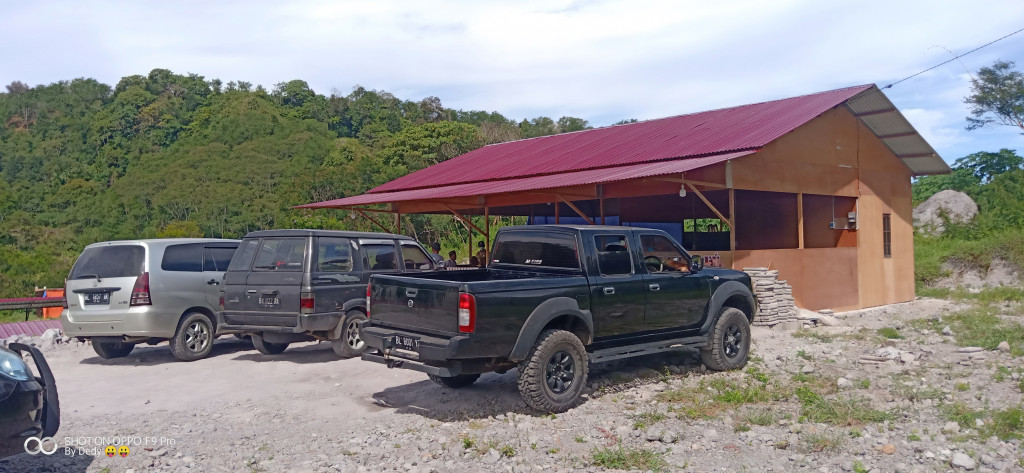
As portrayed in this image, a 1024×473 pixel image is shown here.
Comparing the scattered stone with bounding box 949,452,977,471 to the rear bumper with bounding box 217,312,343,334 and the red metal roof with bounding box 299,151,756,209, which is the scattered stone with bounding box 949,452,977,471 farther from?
the red metal roof with bounding box 299,151,756,209

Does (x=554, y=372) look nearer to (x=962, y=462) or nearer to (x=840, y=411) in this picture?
(x=840, y=411)

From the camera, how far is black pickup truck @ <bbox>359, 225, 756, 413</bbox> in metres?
6.65

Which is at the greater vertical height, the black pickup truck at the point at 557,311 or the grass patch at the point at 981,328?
the black pickup truck at the point at 557,311

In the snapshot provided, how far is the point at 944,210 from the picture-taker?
3372 cm

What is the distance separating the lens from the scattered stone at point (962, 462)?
5422 mm

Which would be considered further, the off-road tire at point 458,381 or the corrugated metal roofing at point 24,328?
the corrugated metal roofing at point 24,328

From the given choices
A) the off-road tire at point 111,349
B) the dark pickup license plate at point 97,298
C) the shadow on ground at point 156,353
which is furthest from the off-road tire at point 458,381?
the off-road tire at point 111,349

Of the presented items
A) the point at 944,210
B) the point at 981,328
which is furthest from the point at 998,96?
the point at 981,328

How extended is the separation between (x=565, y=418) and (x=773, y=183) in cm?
967

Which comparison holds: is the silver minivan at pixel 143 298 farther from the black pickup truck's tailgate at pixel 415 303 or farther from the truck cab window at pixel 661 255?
the truck cab window at pixel 661 255

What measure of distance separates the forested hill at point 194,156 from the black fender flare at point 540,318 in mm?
26742

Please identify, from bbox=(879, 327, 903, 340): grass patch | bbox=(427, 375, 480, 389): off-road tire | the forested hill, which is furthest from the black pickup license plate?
the forested hill

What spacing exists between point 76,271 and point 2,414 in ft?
21.1

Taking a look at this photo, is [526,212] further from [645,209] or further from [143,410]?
[143,410]
